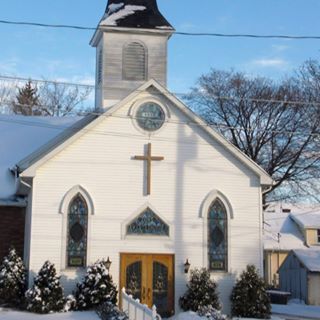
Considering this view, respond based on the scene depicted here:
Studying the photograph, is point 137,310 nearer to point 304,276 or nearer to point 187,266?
point 187,266

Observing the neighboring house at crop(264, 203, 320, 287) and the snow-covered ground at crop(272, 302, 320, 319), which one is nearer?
the snow-covered ground at crop(272, 302, 320, 319)

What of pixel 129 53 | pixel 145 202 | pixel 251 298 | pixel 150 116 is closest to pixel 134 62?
pixel 129 53

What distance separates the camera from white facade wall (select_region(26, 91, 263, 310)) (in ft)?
70.3

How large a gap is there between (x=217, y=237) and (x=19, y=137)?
33.7 ft

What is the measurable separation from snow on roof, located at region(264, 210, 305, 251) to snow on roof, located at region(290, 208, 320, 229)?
2.55 feet

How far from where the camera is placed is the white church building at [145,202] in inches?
845

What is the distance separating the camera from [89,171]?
21.9 m

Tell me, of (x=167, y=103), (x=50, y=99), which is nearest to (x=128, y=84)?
(x=167, y=103)

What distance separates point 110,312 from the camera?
706 inches

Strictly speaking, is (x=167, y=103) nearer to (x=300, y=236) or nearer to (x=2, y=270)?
(x=2, y=270)

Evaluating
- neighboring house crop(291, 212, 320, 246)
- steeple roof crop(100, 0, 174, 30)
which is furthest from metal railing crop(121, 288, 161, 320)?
neighboring house crop(291, 212, 320, 246)

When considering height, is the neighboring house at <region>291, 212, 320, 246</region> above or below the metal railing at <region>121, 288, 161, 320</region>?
above

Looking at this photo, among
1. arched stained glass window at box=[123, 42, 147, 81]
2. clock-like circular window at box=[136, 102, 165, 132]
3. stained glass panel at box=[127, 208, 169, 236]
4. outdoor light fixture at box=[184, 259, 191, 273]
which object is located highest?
arched stained glass window at box=[123, 42, 147, 81]

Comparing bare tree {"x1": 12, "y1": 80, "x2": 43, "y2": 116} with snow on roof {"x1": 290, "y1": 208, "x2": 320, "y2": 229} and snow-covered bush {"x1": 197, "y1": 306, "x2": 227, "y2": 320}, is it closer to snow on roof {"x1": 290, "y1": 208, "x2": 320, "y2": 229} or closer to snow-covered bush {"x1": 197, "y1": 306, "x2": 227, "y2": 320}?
snow on roof {"x1": 290, "y1": 208, "x2": 320, "y2": 229}
